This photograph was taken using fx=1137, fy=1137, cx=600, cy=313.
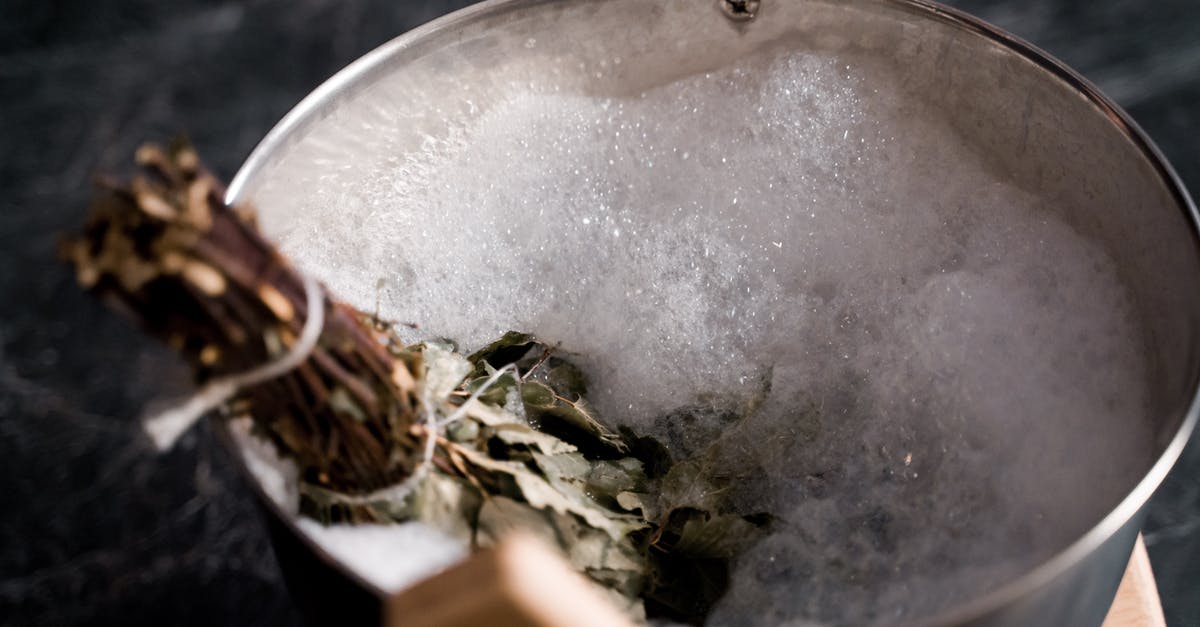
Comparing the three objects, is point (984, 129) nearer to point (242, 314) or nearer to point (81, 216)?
point (242, 314)

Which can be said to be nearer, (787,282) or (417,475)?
(417,475)

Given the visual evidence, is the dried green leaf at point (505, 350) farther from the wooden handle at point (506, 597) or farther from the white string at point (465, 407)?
the wooden handle at point (506, 597)

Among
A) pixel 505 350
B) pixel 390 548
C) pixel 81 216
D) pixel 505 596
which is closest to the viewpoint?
pixel 505 596

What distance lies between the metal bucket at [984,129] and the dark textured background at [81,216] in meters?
0.49

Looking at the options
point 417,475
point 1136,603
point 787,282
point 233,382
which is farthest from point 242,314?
point 1136,603

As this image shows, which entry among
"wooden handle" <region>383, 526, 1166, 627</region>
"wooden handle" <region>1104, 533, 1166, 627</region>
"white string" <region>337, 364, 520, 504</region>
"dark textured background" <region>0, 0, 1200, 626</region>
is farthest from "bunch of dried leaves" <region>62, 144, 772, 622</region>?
"dark textured background" <region>0, 0, 1200, 626</region>

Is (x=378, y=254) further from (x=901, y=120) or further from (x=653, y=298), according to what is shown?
(x=901, y=120)

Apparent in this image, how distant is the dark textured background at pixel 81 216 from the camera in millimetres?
1126

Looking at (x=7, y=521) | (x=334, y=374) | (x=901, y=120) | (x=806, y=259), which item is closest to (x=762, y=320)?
(x=806, y=259)

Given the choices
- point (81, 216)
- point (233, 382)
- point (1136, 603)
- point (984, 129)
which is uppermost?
point (984, 129)

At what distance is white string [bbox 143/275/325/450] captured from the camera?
0.46 metres

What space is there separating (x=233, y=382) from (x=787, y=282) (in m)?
0.43

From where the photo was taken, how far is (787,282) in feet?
2.58

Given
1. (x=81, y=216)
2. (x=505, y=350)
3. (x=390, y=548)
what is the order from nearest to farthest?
(x=390, y=548)
(x=505, y=350)
(x=81, y=216)
